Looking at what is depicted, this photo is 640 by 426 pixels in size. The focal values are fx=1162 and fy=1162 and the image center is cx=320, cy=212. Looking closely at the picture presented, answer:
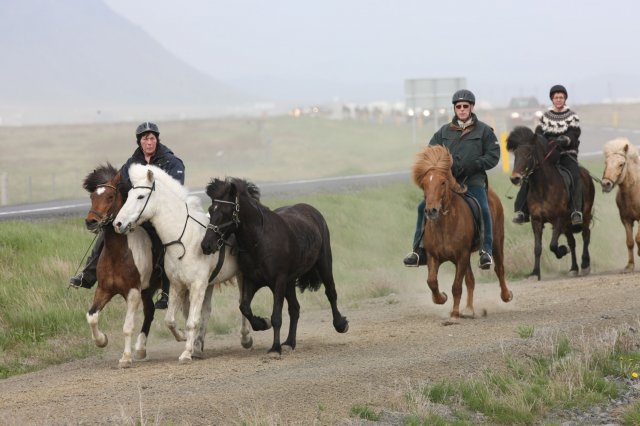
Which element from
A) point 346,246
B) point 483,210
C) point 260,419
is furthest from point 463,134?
point 346,246

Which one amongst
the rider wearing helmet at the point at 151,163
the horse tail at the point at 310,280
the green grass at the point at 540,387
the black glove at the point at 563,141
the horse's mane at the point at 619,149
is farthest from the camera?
the horse's mane at the point at 619,149

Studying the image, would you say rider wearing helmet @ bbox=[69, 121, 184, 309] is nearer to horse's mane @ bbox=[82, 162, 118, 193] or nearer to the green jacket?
horse's mane @ bbox=[82, 162, 118, 193]

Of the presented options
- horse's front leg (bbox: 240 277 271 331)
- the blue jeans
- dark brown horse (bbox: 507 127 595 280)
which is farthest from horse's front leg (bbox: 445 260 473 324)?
dark brown horse (bbox: 507 127 595 280)

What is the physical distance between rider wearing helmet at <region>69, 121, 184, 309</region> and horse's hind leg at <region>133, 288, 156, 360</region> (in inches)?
5.3

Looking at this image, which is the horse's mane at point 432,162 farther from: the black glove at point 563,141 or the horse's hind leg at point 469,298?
the black glove at point 563,141

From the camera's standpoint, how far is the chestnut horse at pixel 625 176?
61.6 feet

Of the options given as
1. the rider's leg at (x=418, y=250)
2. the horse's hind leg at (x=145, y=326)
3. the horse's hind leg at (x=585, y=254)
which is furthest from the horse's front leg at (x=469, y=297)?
the horse's hind leg at (x=585, y=254)

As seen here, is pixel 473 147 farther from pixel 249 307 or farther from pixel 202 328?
pixel 202 328

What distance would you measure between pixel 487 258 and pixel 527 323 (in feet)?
3.21

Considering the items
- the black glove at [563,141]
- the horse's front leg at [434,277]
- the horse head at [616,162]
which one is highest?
the black glove at [563,141]

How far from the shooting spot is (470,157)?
14.6 meters

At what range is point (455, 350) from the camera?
12.4m

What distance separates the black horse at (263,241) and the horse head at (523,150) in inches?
214

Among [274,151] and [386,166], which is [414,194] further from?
[274,151]
